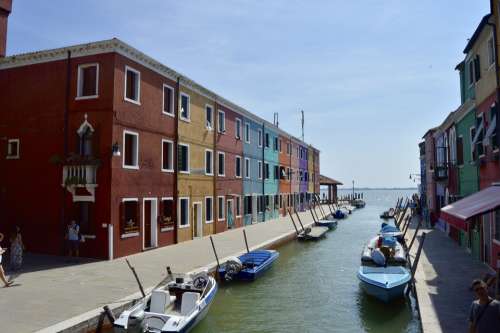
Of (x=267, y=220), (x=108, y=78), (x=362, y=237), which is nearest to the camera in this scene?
(x=108, y=78)

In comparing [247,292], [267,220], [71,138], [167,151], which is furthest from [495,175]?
[267,220]

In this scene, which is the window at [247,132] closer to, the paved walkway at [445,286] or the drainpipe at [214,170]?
the drainpipe at [214,170]

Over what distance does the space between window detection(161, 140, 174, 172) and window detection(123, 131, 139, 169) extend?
2.49m

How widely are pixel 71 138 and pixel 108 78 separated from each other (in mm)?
3040

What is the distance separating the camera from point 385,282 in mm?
12766

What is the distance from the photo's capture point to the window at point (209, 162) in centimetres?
2588

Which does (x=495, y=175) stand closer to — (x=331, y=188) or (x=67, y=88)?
(x=67, y=88)

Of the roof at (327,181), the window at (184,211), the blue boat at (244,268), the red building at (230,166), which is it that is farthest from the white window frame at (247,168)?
the roof at (327,181)

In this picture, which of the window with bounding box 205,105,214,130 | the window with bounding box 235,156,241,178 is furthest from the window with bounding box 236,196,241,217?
the window with bounding box 205,105,214,130

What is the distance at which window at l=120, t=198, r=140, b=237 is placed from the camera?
17375 millimetres

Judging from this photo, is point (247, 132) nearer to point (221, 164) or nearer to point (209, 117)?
point (221, 164)

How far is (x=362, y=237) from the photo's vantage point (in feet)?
99.1

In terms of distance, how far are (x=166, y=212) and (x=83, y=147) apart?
214 inches

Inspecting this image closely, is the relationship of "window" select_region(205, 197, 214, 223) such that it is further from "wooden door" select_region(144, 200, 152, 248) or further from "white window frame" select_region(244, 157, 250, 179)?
"white window frame" select_region(244, 157, 250, 179)
